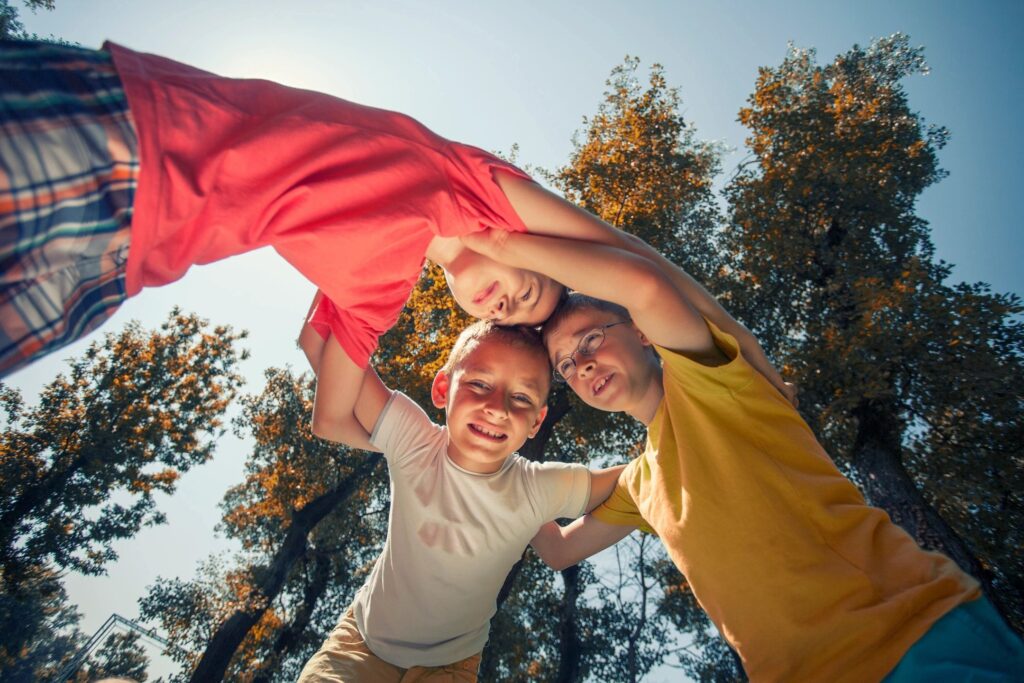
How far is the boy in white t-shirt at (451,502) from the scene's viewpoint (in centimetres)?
232

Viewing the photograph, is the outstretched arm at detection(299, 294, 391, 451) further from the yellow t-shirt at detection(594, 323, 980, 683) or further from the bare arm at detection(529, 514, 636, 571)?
the yellow t-shirt at detection(594, 323, 980, 683)

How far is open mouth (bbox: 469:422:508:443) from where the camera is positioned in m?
2.44

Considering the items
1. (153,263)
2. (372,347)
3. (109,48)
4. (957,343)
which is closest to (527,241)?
(372,347)

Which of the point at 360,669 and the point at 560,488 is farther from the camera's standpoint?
the point at 560,488

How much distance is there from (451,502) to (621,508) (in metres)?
0.95

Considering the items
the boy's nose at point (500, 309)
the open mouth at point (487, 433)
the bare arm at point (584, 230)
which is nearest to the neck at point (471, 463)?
the open mouth at point (487, 433)

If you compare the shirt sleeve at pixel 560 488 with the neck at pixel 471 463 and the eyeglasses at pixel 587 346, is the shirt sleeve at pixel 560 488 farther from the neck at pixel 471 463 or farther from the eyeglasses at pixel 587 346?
the eyeglasses at pixel 587 346

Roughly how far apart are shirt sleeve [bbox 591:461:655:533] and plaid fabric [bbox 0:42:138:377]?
7.86 ft

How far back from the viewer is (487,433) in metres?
2.44

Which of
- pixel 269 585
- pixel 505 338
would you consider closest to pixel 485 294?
pixel 505 338

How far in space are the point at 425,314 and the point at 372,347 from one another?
9242 mm

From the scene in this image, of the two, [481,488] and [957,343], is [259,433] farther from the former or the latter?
[957,343]

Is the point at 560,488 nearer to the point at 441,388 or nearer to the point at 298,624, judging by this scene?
the point at 441,388

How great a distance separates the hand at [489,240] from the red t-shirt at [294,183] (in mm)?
53
